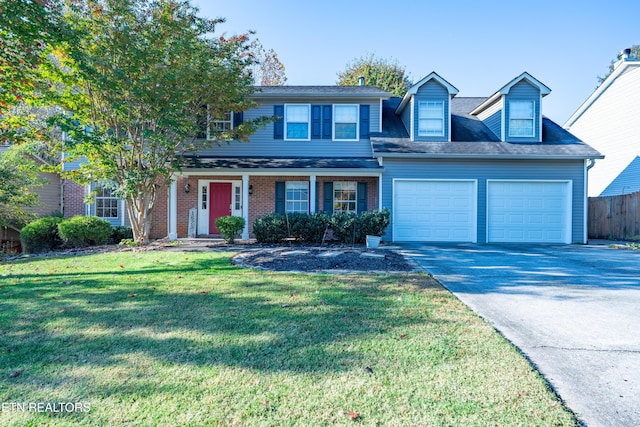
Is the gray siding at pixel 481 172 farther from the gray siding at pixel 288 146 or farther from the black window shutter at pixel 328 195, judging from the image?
the black window shutter at pixel 328 195

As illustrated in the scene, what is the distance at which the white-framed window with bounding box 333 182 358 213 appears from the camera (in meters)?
13.4

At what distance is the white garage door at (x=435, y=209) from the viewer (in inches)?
492

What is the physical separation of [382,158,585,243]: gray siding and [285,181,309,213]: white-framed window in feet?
9.84

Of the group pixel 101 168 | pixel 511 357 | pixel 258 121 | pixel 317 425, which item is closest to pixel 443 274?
pixel 511 357

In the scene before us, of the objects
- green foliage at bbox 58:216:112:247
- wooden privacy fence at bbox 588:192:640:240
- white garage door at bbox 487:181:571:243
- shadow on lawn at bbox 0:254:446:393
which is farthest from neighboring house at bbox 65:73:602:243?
shadow on lawn at bbox 0:254:446:393

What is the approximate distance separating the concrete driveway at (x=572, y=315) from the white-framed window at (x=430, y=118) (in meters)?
6.36

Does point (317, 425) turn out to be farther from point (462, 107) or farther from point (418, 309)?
point (462, 107)

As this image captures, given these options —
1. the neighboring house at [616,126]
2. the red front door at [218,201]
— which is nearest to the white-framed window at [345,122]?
the red front door at [218,201]

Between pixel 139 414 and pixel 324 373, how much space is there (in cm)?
122

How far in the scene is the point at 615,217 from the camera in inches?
550

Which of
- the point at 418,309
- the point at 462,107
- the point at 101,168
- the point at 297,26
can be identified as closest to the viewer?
the point at 418,309

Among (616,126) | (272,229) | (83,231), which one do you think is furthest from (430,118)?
(83,231)

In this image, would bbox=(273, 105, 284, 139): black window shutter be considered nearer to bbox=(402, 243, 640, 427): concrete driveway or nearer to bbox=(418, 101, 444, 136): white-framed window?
bbox=(418, 101, 444, 136): white-framed window

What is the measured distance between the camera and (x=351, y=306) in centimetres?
425
